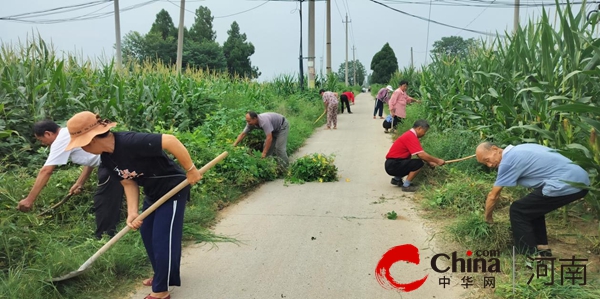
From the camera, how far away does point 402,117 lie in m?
11.8

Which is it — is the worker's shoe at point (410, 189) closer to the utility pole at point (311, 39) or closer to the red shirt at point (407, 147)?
the red shirt at point (407, 147)

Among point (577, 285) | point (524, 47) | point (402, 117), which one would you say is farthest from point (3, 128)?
point (402, 117)

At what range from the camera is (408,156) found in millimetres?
6758

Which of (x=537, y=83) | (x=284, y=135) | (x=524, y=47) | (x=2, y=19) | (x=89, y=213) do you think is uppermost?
(x=2, y=19)

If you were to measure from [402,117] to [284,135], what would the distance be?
5.15m

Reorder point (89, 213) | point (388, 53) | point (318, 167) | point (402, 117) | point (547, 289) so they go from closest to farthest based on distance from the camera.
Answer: point (547, 289), point (89, 213), point (318, 167), point (402, 117), point (388, 53)

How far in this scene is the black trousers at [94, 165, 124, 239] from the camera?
4.38 m

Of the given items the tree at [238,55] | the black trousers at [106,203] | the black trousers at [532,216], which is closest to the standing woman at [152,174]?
the black trousers at [106,203]

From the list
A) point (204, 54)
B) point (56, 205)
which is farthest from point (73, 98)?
point (204, 54)

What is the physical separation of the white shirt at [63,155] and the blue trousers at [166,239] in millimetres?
1312

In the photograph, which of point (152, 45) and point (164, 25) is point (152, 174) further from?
point (164, 25)

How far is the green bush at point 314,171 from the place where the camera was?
7453 mm

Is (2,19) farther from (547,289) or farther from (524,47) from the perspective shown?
(547,289)

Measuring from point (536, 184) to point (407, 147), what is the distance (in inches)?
115
